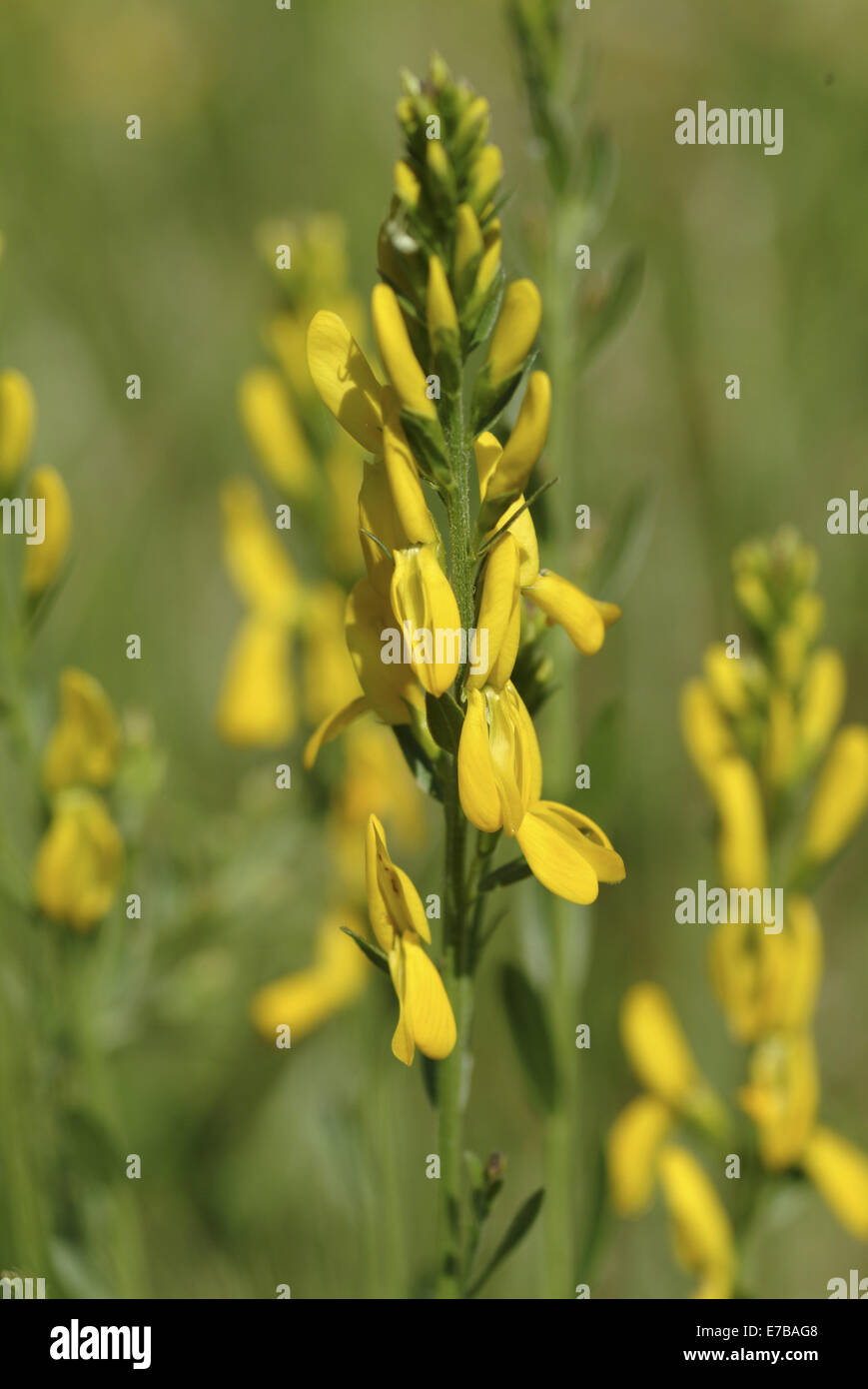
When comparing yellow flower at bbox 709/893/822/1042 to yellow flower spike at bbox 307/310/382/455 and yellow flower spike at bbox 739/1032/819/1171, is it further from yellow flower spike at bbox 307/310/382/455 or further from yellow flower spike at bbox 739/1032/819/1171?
yellow flower spike at bbox 307/310/382/455

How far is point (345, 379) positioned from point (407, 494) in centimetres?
20

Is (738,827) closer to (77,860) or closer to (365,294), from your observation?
(77,860)

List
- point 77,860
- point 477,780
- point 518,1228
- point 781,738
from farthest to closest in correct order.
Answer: point 781,738, point 77,860, point 518,1228, point 477,780

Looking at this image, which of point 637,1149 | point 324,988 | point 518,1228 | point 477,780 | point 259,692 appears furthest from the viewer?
point 259,692

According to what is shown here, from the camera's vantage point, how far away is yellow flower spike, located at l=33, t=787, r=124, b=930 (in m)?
2.06

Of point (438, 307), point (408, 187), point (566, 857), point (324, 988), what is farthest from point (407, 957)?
point (324, 988)

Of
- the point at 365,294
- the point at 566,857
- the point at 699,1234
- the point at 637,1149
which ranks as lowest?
the point at 699,1234

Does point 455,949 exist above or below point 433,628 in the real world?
below

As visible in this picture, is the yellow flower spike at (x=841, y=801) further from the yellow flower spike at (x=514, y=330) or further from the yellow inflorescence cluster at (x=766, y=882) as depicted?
the yellow flower spike at (x=514, y=330)

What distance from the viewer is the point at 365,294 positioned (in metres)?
4.35

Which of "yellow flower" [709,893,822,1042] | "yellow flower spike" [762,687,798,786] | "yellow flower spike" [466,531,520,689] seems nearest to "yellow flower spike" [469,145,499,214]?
"yellow flower spike" [466,531,520,689]

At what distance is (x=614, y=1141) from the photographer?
239 centimetres

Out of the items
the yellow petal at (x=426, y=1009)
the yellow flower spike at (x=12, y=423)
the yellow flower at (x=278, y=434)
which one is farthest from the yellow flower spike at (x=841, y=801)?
the yellow flower spike at (x=12, y=423)

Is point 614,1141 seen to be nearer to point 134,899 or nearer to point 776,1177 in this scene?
point 776,1177
